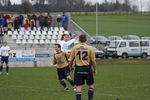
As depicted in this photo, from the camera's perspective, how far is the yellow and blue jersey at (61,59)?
17.7 m

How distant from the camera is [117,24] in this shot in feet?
316

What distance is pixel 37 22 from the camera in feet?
149

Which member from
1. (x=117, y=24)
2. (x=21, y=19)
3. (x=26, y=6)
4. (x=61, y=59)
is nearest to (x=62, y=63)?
(x=61, y=59)

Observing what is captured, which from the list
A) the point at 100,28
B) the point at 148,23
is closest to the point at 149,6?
the point at 148,23

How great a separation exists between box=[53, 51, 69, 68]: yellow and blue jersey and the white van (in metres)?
28.2

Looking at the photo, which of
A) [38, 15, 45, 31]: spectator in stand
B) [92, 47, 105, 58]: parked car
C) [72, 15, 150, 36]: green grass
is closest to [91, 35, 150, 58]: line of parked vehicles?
[92, 47, 105, 58]: parked car

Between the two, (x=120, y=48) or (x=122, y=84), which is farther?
(x=120, y=48)

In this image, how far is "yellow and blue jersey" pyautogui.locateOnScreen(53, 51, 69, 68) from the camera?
17672mm

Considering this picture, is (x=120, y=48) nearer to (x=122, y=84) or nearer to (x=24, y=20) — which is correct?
(x=24, y=20)

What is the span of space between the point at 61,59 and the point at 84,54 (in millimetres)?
4647

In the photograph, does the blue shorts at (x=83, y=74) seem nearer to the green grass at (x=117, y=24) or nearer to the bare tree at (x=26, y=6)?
the bare tree at (x=26, y=6)

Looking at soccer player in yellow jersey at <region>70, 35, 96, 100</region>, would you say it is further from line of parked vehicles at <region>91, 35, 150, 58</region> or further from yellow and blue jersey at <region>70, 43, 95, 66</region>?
line of parked vehicles at <region>91, 35, 150, 58</region>

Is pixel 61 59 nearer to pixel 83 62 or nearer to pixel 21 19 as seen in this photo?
pixel 83 62

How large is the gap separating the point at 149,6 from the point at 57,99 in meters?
115
